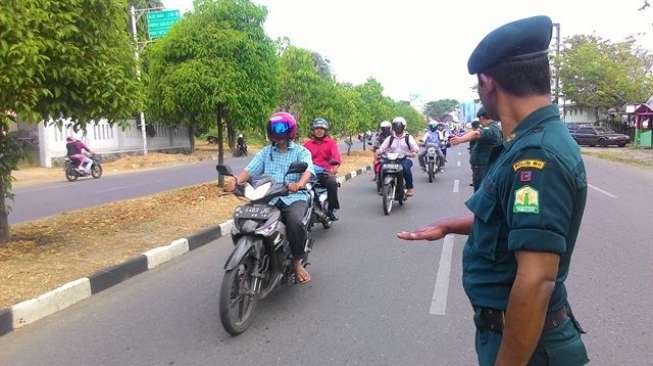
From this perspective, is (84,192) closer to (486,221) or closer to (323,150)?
(323,150)

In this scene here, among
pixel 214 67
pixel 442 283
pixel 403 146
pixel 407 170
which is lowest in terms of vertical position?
pixel 442 283

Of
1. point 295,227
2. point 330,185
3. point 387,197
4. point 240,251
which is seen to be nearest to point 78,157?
point 387,197

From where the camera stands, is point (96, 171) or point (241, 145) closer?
point (96, 171)

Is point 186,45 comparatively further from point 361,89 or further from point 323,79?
point 361,89

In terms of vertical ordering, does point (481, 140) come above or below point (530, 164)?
below

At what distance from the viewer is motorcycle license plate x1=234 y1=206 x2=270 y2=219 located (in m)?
4.36

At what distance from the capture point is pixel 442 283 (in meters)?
5.28

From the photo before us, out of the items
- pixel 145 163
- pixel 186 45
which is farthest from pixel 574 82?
pixel 186 45

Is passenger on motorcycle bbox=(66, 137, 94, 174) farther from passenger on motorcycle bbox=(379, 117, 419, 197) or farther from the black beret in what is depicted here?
the black beret

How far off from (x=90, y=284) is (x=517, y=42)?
4.71 meters

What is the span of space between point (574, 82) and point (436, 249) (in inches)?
1617

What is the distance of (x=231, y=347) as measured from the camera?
383 centimetres

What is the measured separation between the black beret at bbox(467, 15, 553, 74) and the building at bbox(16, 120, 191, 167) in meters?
14.8

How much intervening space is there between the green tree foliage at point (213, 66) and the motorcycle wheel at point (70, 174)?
22.1 feet
